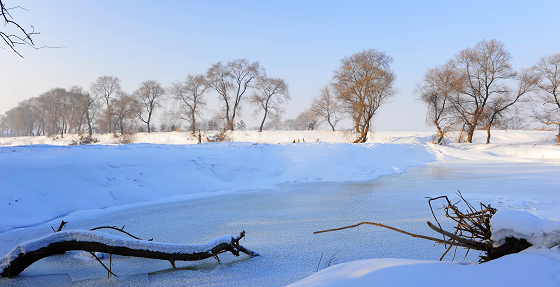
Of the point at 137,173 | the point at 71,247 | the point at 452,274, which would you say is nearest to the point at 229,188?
the point at 137,173

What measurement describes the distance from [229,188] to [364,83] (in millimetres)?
17399

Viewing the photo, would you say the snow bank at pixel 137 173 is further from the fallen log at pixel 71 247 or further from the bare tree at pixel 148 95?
the bare tree at pixel 148 95

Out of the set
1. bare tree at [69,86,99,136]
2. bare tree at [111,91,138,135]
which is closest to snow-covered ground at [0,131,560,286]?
bare tree at [111,91,138,135]

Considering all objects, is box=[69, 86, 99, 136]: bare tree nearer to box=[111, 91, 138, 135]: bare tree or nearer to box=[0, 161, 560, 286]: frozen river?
box=[111, 91, 138, 135]: bare tree

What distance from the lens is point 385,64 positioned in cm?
2247

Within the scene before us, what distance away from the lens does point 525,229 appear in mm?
1417

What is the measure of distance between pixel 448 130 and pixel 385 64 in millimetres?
8891

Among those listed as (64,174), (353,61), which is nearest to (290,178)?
(64,174)

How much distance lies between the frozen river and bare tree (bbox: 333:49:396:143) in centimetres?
1551

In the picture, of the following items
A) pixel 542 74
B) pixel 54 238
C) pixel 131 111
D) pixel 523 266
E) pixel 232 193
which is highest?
pixel 542 74

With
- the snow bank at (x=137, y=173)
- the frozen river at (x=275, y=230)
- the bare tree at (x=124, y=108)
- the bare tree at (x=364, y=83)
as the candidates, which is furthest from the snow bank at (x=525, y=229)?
the bare tree at (x=124, y=108)

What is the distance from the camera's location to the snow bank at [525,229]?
1345 mm

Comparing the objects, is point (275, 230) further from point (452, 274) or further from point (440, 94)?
point (440, 94)

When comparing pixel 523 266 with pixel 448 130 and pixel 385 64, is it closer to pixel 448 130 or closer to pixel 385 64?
pixel 385 64
